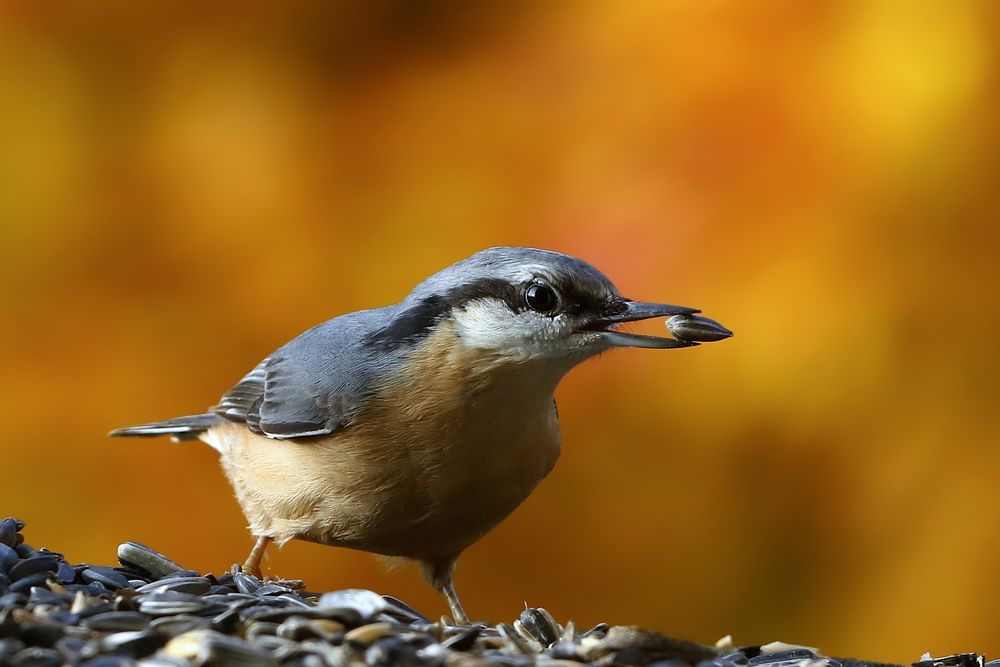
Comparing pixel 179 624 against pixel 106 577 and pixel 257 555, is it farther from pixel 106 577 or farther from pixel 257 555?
pixel 257 555

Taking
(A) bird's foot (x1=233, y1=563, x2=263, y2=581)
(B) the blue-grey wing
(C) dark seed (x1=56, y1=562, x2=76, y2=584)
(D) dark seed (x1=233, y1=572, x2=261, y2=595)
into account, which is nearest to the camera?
(C) dark seed (x1=56, y1=562, x2=76, y2=584)

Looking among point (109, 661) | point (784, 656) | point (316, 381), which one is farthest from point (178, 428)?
point (784, 656)

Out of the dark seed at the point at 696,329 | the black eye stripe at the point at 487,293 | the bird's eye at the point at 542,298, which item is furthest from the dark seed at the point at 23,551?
the dark seed at the point at 696,329

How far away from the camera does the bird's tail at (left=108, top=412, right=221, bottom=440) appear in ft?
8.93

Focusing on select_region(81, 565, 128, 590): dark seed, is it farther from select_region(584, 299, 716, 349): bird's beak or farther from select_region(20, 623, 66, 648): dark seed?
select_region(584, 299, 716, 349): bird's beak

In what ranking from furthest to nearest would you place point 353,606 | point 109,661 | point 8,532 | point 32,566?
point 8,532
point 32,566
point 353,606
point 109,661

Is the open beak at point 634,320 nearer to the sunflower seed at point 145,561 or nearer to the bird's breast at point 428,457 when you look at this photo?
the bird's breast at point 428,457

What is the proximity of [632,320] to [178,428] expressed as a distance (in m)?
1.33

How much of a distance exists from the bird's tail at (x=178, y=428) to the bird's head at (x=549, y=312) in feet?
3.08

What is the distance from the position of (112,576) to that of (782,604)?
5.73 ft

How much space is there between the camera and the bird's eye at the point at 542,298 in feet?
6.63

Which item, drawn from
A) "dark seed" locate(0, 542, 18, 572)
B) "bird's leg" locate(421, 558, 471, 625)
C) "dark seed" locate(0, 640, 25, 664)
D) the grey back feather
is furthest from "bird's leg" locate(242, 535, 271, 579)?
"dark seed" locate(0, 640, 25, 664)

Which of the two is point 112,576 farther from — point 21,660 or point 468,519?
point 468,519

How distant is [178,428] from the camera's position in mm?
2750
